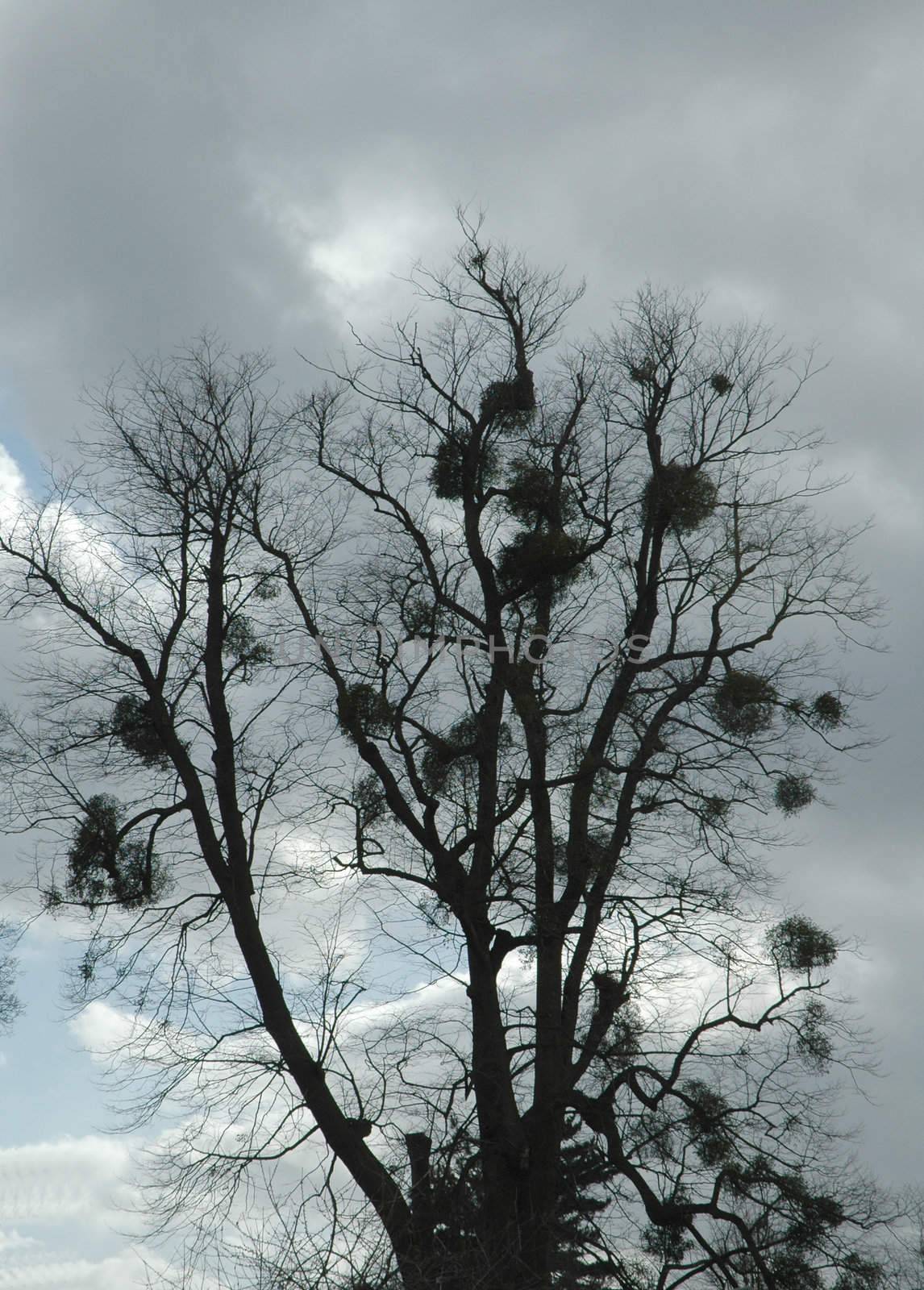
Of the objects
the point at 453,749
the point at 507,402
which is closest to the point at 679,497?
the point at 507,402

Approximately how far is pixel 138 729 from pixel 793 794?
4.98 metres

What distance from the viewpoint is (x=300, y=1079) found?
922 cm

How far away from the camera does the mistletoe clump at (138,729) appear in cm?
994

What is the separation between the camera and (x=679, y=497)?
1059 cm

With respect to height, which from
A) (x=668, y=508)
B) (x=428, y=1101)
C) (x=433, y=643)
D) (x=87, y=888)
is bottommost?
(x=428, y=1101)

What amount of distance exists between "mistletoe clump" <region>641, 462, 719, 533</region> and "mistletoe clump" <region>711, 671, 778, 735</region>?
131 centimetres

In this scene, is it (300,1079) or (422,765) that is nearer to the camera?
(300,1079)

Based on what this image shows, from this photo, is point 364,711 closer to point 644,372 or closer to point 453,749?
point 453,749

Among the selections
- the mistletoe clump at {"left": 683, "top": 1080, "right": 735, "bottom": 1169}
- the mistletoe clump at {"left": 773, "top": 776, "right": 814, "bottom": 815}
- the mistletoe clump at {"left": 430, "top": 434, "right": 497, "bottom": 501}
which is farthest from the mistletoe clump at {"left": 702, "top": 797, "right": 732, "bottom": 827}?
the mistletoe clump at {"left": 430, "top": 434, "right": 497, "bottom": 501}

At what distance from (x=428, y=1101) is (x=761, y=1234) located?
2457 millimetres

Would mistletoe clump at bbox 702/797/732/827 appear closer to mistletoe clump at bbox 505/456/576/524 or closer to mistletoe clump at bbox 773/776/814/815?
mistletoe clump at bbox 773/776/814/815

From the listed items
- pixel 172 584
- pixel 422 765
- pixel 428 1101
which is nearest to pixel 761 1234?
pixel 428 1101

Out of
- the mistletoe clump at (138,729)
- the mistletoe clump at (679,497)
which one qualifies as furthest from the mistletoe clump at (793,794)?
the mistletoe clump at (138,729)

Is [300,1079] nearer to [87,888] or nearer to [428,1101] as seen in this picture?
[428,1101]
